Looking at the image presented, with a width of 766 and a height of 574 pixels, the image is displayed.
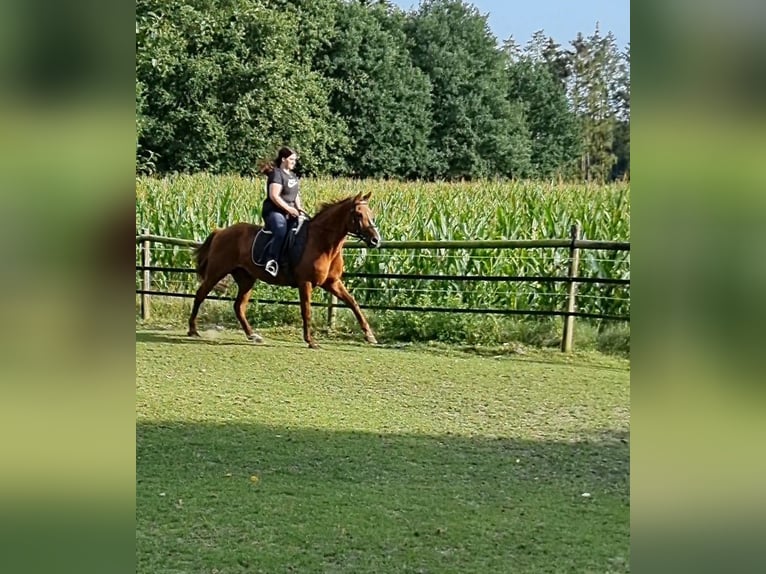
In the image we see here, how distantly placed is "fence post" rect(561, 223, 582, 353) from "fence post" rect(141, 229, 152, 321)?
219cm

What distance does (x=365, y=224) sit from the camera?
4.41m

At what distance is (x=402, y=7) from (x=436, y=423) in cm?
194

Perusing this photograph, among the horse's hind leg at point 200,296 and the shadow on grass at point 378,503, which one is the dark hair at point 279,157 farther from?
the shadow on grass at point 378,503

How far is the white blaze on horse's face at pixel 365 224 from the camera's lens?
173 inches

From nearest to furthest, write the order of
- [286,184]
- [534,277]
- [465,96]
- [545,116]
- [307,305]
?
[545,116] < [465,96] < [534,277] < [286,184] < [307,305]

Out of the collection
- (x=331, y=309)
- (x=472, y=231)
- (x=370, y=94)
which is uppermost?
(x=370, y=94)

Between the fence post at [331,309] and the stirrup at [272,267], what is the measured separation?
30 cm

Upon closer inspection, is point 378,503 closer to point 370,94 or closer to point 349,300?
point 349,300

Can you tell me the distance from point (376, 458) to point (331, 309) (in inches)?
30.9

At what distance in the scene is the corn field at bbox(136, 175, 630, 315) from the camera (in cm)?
416

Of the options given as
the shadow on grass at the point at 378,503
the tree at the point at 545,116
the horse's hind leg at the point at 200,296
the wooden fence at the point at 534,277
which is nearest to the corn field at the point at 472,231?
the wooden fence at the point at 534,277

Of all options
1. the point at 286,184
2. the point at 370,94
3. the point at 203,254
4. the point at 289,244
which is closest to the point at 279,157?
the point at 286,184
